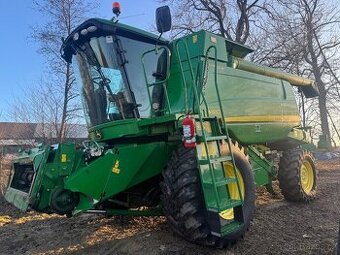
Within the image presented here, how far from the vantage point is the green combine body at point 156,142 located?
4555 millimetres

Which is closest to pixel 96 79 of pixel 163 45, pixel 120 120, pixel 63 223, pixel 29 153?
pixel 120 120

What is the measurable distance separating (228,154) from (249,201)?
756mm

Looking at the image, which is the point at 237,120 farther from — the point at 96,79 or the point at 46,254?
the point at 46,254

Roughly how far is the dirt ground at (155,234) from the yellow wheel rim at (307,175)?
1.75 feet

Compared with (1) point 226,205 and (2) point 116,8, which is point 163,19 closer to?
(2) point 116,8

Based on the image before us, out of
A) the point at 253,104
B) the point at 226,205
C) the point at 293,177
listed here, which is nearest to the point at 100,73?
the point at 226,205

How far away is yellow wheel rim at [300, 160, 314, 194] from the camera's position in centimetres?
805

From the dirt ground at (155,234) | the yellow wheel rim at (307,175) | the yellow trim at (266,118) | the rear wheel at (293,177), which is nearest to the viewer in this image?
the dirt ground at (155,234)

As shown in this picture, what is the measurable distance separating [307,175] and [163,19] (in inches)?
202

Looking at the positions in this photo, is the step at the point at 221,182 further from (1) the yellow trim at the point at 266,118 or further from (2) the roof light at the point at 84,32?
(2) the roof light at the point at 84,32

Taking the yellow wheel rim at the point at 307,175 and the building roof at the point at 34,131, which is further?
the building roof at the point at 34,131

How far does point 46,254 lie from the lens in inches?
197

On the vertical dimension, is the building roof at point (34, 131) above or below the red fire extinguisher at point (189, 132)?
above

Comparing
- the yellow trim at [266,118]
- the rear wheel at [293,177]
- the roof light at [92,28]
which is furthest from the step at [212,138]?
the rear wheel at [293,177]
